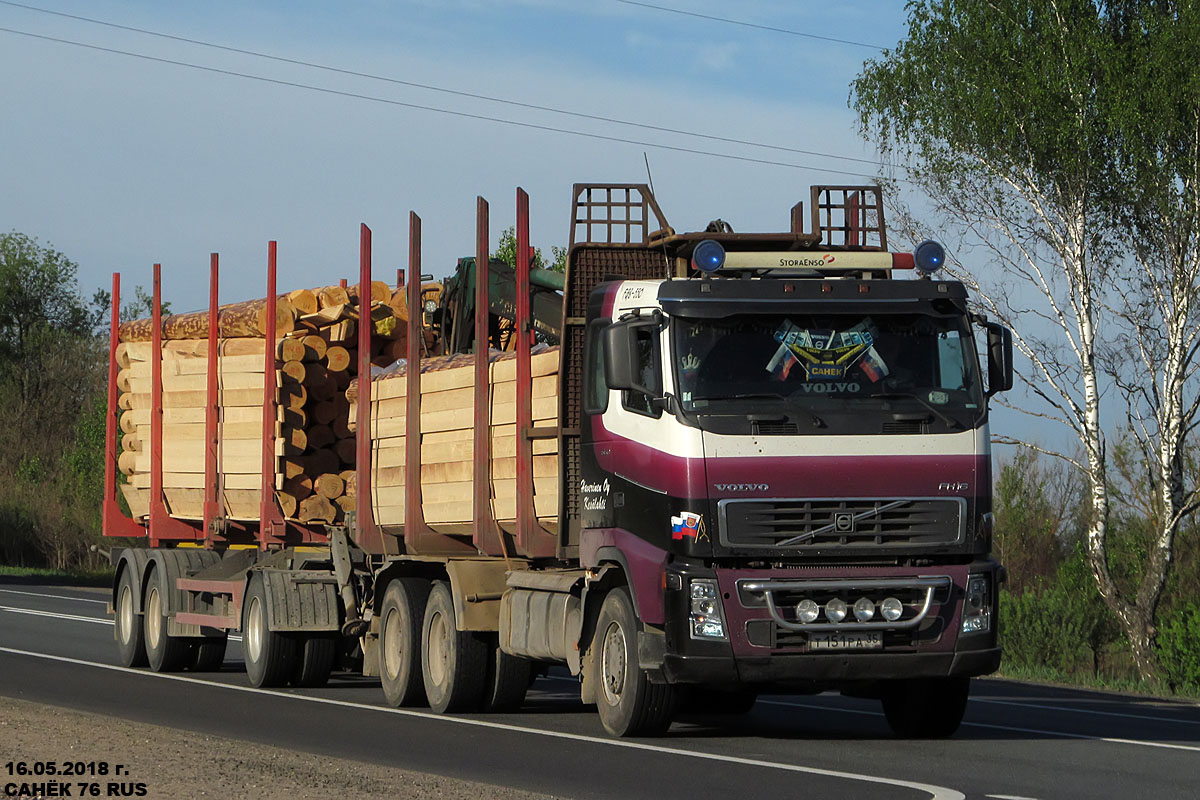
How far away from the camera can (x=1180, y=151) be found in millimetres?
32188

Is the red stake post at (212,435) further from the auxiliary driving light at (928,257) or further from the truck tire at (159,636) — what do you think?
the auxiliary driving light at (928,257)

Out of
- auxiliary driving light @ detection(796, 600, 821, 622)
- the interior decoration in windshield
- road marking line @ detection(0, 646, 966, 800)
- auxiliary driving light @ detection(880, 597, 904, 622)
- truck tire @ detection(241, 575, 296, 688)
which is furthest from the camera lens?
truck tire @ detection(241, 575, 296, 688)

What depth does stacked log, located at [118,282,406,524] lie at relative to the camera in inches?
703

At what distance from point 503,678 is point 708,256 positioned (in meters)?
4.42

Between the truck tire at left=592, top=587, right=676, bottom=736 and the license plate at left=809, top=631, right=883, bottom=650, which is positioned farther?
the truck tire at left=592, top=587, right=676, bottom=736

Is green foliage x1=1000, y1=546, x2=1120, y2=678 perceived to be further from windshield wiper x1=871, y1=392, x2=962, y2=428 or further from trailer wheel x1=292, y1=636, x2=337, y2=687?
windshield wiper x1=871, y1=392, x2=962, y2=428

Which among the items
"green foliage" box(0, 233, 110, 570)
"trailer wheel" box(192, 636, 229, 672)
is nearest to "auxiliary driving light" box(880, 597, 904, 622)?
"trailer wheel" box(192, 636, 229, 672)

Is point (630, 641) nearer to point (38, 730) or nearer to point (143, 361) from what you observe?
Result: point (38, 730)

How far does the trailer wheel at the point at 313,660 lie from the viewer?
57.3 ft

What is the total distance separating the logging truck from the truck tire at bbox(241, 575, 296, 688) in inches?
1.5

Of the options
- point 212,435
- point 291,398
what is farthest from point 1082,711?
point 212,435

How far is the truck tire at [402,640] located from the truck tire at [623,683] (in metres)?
2.83

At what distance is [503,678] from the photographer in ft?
48.9

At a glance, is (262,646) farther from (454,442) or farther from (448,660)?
(454,442)
